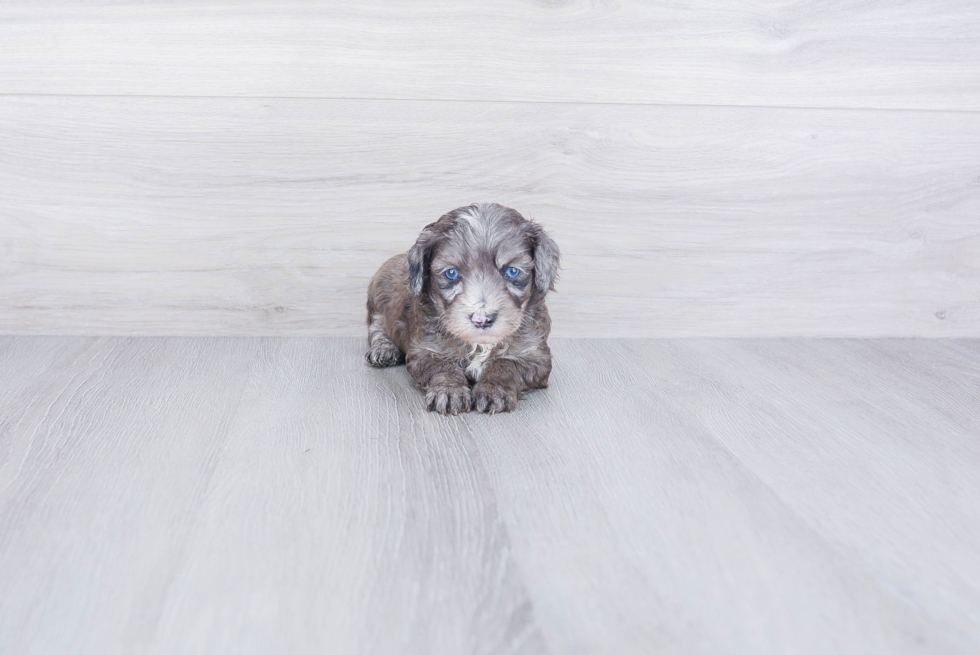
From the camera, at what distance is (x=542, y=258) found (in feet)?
6.77

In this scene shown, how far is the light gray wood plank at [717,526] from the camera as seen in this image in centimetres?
110

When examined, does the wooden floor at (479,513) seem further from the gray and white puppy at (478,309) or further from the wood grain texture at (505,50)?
the wood grain texture at (505,50)

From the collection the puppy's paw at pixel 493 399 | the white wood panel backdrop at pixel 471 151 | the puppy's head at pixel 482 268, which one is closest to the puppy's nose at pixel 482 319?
the puppy's head at pixel 482 268

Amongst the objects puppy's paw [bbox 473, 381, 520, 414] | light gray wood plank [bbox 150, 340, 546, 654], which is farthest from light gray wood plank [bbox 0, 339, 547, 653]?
puppy's paw [bbox 473, 381, 520, 414]

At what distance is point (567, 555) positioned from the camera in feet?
4.18

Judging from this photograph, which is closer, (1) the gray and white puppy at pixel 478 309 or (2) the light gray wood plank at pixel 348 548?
(2) the light gray wood plank at pixel 348 548

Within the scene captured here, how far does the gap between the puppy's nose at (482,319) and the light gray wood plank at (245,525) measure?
0.83ft

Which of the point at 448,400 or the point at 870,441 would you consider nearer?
the point at 870,441

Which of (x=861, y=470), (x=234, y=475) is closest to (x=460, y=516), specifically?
(x=234, y=475)

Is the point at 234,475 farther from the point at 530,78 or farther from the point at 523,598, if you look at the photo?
the point at 530,78

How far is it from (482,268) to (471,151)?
0.64 metres

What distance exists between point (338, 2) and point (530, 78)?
0.63 meters

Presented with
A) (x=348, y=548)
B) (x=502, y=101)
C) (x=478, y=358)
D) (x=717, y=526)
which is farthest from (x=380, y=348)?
(x=717, y=526)

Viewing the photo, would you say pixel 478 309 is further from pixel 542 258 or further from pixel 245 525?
pixel 245 525
